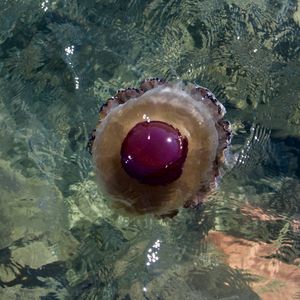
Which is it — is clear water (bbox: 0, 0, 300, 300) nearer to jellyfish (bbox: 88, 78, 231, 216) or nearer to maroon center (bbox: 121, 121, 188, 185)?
jellyfish (bbox: 88, 78, 231, 216)

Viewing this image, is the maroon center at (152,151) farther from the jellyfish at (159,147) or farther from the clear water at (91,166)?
the clear water at (91,166)

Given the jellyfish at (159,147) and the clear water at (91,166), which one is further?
the clear water at (91,166)

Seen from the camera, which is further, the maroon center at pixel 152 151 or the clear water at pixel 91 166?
the clear water at pixel 91 166

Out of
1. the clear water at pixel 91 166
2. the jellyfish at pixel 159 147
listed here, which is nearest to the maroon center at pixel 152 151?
the jellyfish at pixel 159 147

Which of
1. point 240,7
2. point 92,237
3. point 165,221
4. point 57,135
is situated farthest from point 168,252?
point 240,7

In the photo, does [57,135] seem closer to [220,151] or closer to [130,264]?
[130,264]

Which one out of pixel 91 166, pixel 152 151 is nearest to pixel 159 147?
pixel 152 151
